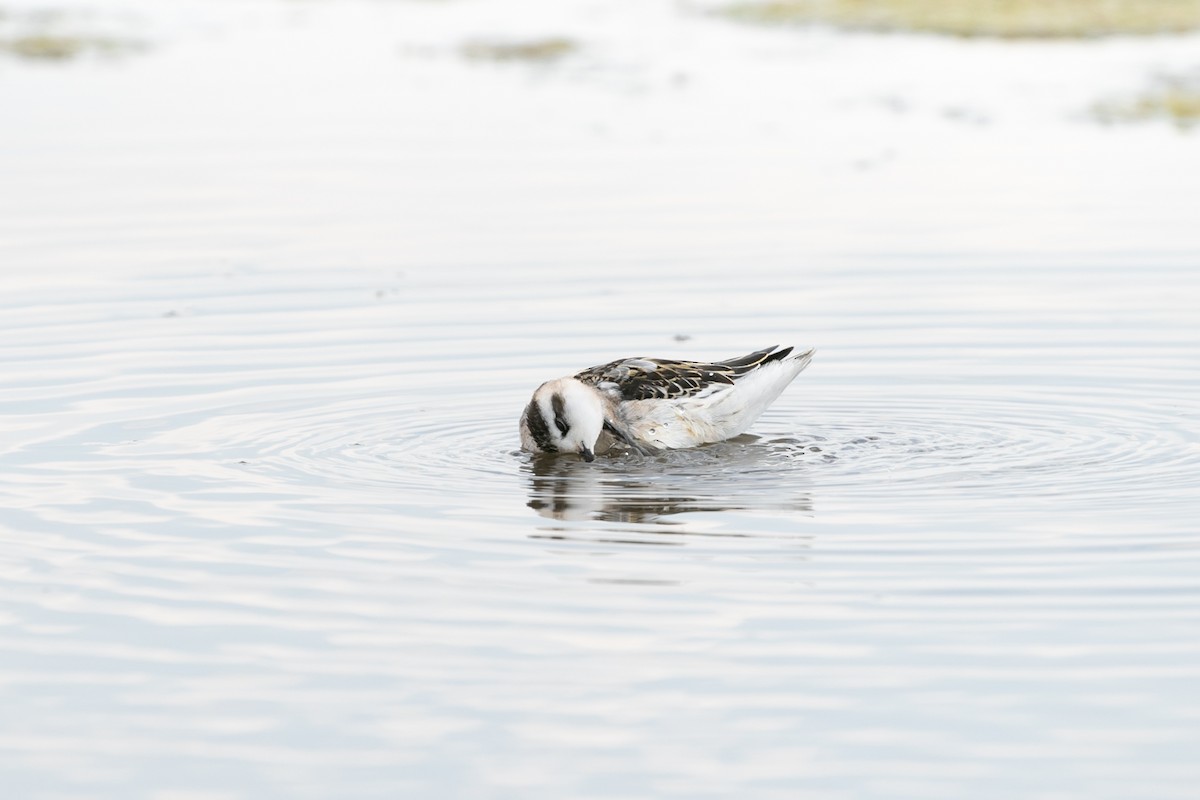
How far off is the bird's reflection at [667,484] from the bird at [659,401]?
0.10m

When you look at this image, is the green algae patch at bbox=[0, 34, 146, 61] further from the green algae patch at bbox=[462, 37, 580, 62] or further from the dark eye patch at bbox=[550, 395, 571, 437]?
the dark eye patch at bbox=[550, 395, 571, 437]

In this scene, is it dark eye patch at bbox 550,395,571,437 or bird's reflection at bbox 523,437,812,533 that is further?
dark eye patch at bbox 550,395,571,437

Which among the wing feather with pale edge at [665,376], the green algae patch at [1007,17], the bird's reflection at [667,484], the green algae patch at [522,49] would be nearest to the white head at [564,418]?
the bird's reflection at [667,484]

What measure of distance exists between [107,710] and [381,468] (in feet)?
12.3

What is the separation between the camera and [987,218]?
17.5 meters

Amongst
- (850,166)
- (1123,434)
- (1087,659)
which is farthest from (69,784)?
(850,166)

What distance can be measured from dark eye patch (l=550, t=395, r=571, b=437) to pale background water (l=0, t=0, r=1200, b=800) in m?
0.24

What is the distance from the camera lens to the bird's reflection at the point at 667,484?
9.87 metres

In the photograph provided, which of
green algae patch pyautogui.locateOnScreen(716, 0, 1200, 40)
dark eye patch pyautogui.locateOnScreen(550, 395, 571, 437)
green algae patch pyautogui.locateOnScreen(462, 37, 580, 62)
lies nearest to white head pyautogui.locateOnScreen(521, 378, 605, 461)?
dark eye patch pyautogui.locateOnScreen(550, 395, 571, 437)

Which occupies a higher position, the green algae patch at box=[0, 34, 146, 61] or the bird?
the green algae patch at box=[0, 34, 146, 61]

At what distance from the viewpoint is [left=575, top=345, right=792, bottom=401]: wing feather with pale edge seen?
11.3 meters

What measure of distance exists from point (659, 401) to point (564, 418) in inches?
24.7

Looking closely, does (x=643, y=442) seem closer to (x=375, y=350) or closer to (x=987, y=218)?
(x=375, y=350)

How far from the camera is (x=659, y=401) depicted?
11.2 metres
